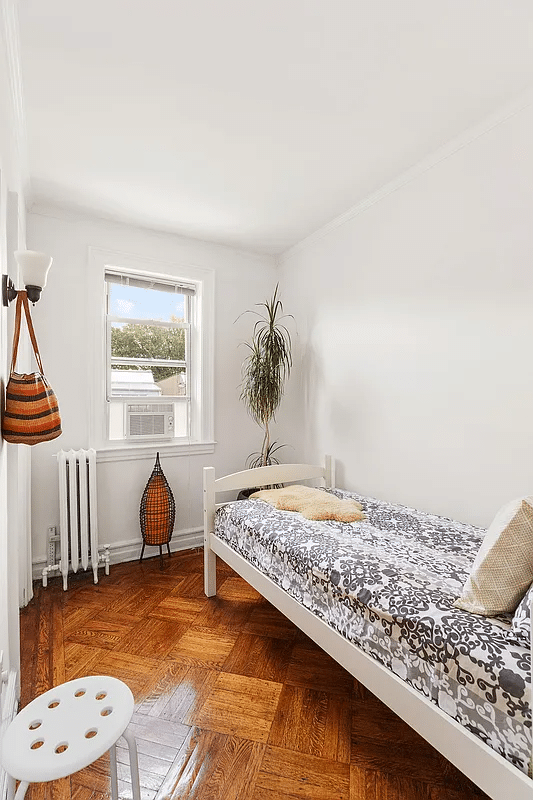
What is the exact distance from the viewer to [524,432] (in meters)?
1.94

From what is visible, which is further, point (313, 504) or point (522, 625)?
point (313, 504)

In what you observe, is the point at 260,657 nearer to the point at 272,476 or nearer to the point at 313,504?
the point at 313,504

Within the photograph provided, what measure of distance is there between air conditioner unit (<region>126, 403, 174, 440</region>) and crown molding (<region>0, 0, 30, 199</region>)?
163 centimetres

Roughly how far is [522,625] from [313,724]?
3.12ft

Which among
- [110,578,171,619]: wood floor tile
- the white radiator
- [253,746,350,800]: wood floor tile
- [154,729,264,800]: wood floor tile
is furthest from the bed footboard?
[253,746,350,800]: wood floor tile

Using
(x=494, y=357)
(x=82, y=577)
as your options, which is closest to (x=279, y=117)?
(x=494, y=357)

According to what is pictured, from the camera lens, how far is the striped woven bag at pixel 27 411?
147 centimetres

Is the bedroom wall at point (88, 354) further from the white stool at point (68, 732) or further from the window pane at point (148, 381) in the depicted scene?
the white stool at point (68, 732)

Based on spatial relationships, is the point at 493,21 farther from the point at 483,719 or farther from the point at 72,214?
the point at 72,214

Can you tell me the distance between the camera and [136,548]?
3182mm

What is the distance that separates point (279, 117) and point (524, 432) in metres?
1.94

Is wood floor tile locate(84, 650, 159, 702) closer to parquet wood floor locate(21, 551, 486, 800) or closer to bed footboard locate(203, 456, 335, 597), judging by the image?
parquet wood floor locate(21, 551, 486, 800)

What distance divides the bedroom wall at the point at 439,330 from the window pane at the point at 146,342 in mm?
1207

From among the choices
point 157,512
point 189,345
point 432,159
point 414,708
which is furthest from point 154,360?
point 414,708
